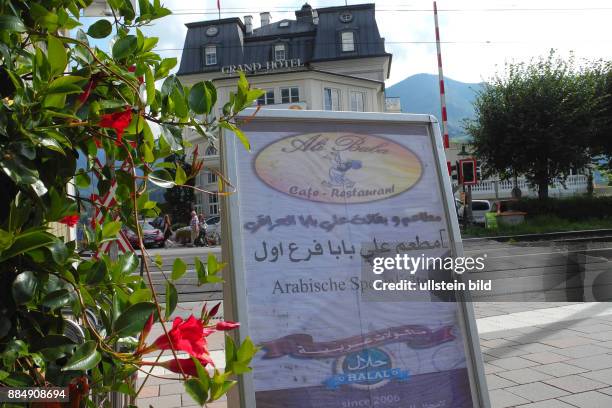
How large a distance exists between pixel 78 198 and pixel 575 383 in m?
3.80

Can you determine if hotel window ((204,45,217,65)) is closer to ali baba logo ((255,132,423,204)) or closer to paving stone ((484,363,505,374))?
paving stone ((484,363,505,374))

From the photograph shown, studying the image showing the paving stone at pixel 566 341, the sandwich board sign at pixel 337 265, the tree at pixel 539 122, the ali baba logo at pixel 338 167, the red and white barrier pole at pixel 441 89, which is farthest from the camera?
the tree at pixel 539 122

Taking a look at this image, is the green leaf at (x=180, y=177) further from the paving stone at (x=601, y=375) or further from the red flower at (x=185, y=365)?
the paving stone at (x=601, y=375)

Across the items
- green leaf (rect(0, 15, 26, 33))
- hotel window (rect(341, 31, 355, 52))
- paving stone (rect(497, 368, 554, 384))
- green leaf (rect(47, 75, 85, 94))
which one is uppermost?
hotel window (rect(341, 31, 355, 52))

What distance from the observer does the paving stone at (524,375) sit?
4113mm

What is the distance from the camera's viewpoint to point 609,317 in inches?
240

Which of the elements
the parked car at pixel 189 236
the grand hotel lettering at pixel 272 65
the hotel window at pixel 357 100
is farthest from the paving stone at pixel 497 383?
the grand hotel lettering at pixel 272 65

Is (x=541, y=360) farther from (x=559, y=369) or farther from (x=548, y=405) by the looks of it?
(x=548, y=405)

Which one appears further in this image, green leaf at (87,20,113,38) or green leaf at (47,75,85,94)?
green leaf at (87,20,113,38)

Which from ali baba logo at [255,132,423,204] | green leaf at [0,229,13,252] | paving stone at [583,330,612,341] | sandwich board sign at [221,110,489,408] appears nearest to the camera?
green leaf at [0,229,13,252]

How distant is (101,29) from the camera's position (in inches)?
51.4

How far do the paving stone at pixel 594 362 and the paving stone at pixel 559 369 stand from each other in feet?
0.29

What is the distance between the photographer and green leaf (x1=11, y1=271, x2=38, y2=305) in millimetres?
973

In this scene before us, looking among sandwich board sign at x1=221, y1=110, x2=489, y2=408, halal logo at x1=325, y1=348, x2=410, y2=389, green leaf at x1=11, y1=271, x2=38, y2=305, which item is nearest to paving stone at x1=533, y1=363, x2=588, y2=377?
sandwich board sign at x1=221, y1=110, x2=489, y2=408
